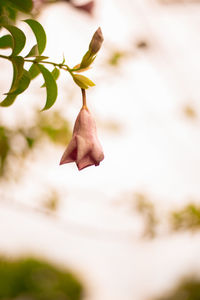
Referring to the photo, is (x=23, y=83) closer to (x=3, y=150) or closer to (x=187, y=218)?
(x=3, y=150)

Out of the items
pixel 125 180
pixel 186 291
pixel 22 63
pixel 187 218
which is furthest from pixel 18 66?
pixel 186 291

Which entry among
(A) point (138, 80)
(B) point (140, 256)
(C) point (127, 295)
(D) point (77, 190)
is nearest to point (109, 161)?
(D) point (77, 190)

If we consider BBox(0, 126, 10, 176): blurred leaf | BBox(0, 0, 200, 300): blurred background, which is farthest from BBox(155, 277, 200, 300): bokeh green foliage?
BBox(0, 126, 10, 176): blurred leaf

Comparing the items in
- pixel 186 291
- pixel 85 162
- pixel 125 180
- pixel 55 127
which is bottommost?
pixel 85 162

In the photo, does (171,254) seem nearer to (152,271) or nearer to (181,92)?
(152,271)

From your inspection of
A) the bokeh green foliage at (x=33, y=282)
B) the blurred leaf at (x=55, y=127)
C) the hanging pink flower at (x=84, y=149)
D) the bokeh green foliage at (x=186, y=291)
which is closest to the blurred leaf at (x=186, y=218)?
the blurred leaf at (x=55, y=127)

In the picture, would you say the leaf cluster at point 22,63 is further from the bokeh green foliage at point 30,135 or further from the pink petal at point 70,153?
the bokeh green foliage at point 30,135
